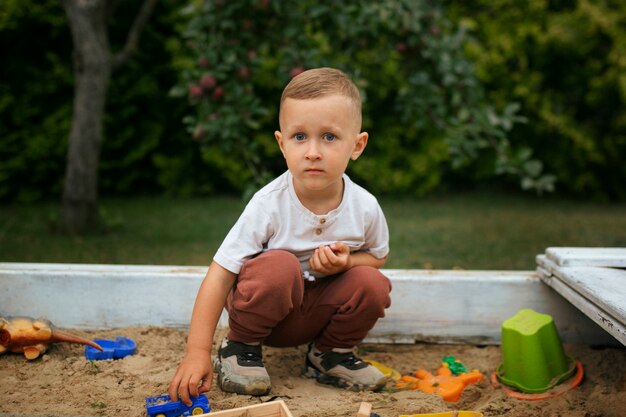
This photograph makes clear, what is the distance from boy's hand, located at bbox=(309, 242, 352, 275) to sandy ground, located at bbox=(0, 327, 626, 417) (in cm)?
34

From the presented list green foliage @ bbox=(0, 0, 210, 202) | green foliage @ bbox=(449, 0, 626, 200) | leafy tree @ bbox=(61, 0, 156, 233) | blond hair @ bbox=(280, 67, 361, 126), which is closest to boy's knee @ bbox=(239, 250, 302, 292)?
blond hair @ bbox=(280, 67, 361, 126)

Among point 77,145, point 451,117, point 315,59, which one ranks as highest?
point 315,59

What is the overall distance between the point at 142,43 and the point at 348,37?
8.89ft

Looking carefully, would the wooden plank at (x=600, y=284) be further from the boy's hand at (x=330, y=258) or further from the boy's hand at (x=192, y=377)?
the boy's hand at (x=192, y=377)

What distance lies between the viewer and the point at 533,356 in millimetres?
1978

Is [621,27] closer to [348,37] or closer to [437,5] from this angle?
[437,5]

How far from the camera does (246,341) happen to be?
6.34 ft

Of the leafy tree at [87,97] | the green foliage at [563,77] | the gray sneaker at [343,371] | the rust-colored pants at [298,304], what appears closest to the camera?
the rust-colored pants at [298,304]

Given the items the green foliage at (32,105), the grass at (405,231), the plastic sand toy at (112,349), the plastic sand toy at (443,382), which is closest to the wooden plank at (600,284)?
the plastic sand toy at (443,382)

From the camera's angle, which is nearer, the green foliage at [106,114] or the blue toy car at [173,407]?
the blue toy car at [173,407]

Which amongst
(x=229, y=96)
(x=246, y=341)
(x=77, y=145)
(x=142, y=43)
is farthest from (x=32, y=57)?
(x=246, y=341)

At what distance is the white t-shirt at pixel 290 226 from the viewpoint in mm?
1886

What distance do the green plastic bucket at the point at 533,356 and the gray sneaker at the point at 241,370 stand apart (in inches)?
27.7

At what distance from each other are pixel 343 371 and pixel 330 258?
13.9 inches
